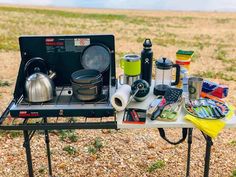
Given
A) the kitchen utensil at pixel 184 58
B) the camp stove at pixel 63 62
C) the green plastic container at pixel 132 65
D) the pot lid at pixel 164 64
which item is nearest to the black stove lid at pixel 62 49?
the camp stove at pixel 63 62

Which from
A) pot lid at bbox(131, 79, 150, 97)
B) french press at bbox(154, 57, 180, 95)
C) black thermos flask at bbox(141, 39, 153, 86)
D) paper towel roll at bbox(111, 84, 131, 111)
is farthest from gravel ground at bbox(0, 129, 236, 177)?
paper towel roll at bbox(111, 84, 131, 111)

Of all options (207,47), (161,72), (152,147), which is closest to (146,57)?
(161,72)

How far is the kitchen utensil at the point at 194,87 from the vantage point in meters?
3.06

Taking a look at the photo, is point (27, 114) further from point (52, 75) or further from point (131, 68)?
point (131, 68)

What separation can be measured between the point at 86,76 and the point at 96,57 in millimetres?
305

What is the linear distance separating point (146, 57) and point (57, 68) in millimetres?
848

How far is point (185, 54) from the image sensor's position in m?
3.37

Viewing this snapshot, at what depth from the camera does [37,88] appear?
281 centimetres

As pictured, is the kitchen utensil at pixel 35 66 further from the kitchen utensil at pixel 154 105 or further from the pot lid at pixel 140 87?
the kitchen utensil at pixel 154 105

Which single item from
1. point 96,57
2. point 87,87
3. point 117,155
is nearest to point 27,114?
point 87,87

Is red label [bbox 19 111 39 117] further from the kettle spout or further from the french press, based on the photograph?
the french press

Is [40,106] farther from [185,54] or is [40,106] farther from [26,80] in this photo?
[185,54]

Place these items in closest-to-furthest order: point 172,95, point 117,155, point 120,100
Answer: point 120,100 → point 172,95 → point 117,155

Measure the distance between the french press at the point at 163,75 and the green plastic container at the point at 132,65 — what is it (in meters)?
0.18
